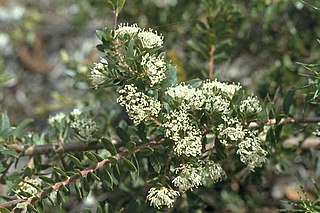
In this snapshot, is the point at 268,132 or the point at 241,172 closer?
the point at 268,132

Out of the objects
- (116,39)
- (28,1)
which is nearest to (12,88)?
(28,1)

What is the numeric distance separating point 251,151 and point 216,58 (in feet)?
2.22

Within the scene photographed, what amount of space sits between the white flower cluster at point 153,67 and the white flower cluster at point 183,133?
0.28 feet

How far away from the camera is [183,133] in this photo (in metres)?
1.23

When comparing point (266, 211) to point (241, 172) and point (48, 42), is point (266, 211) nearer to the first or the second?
point (241, 172)

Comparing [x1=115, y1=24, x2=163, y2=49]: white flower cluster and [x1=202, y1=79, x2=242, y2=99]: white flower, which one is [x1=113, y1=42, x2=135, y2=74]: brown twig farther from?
[x1=202, y1=79, x2=242, y2=99]: white flower

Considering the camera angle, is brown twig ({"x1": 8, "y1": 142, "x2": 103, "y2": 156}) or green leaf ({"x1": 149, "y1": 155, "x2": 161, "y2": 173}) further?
brown twig ({"x1": 8, "y1": 142, "x2": 103, "y2": 156})

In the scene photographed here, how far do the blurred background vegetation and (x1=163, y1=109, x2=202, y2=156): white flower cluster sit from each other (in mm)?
276

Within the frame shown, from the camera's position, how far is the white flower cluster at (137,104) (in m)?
1.23

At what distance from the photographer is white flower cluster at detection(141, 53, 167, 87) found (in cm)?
124

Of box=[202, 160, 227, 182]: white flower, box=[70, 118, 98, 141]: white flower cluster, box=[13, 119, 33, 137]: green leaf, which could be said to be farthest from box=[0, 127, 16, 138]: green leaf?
box=[202, 160, 227, 182]: white flower

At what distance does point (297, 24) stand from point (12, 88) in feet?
5.83

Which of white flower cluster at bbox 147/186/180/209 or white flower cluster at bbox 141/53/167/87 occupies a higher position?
white flower cluster at bbox 141/53/167/87

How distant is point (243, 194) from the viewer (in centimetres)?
202
